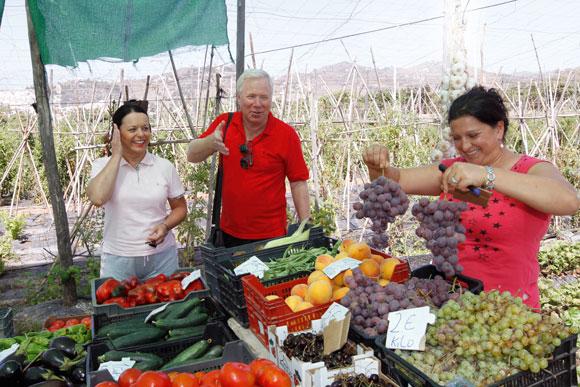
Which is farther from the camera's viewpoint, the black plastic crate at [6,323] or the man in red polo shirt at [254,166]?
the man in red polo shirt at [254,166]

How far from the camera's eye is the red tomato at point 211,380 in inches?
68.4

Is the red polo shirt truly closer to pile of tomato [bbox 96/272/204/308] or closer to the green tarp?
pile of tomato [bbox 96/272/204/308]

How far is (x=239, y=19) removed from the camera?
4203 mm

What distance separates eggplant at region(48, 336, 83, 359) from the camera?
2.38 m

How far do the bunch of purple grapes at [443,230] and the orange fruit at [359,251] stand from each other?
1.44 ft

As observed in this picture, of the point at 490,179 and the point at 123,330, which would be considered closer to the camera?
the point at 490,179

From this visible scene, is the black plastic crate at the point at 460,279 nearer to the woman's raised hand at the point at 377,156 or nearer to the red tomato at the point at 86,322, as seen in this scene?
the woman's raised hand at the point at 377,156

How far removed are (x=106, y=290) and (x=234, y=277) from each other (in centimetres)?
96

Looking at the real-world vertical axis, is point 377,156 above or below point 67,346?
above

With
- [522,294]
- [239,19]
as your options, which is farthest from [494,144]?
[239,19]

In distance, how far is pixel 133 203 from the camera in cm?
305

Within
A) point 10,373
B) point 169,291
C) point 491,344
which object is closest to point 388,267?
point 491,344

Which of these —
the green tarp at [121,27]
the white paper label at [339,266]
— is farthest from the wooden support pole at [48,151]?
the white paper label at [339,266]

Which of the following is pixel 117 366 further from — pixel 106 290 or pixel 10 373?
pixel 106 290
